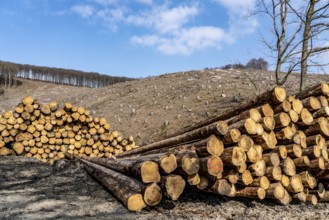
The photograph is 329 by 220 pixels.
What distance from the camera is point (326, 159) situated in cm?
559

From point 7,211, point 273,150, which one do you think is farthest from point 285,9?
point 7,211

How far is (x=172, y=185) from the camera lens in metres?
4.71

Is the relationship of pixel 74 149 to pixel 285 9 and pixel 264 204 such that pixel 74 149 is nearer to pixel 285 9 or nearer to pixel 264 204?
pixel 264 204

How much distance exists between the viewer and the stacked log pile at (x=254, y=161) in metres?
4.76

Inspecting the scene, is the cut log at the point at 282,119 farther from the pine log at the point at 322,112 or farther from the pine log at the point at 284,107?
the pine log at the point at 322,112

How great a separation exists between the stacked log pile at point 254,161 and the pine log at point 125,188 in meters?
0.01

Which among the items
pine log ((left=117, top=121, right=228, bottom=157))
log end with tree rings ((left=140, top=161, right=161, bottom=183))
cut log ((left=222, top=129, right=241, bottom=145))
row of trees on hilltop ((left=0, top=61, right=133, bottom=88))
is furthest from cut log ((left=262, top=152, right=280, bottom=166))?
row of trees on hilltop ((left=0, top=61, right=133, bottom=88))

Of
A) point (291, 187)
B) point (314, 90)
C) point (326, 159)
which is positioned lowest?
point (291, 187)

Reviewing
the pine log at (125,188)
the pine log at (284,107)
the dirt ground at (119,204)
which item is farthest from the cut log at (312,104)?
the pine log at (125,188)

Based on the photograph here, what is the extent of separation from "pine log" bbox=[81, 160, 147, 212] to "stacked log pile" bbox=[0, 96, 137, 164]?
509 cm

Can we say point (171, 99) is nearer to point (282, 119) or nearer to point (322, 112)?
point (322, 112)

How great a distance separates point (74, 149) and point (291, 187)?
812cm

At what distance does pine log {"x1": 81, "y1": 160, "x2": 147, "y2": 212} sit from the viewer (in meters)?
4.70

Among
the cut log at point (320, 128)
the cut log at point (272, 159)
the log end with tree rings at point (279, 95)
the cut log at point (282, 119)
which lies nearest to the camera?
the cut log at point (272, 159)
